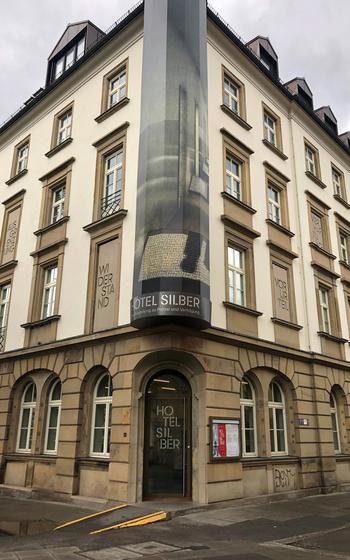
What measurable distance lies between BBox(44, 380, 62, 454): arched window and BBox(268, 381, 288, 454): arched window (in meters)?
6.64

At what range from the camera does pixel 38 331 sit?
53.7ft

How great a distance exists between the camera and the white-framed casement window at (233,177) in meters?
16.1

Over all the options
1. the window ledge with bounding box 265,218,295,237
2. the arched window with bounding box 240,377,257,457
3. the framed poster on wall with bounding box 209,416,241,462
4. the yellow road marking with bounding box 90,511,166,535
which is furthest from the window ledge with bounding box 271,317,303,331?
the yellow road marking with bounding box 90,511,166,535

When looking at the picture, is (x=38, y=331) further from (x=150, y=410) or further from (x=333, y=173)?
(x=333, y=173)

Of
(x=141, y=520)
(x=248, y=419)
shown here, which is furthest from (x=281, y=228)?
(x=141, y=520)

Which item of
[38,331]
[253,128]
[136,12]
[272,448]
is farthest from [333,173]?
[38,331]

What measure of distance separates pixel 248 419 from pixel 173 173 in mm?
7598

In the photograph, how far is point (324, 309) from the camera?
19.1 meters

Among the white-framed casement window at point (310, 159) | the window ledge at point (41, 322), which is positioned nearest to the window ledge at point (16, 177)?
the window ledge at point (41, 322)

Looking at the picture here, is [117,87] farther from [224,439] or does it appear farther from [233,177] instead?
[224,439]

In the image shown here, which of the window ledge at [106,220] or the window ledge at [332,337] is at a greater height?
the window ledge at [106,220]

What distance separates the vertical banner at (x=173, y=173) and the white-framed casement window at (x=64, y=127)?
559cm

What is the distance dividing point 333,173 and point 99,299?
14594mm

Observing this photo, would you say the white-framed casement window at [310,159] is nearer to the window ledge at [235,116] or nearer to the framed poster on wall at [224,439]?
the window ledge at [235,116]
